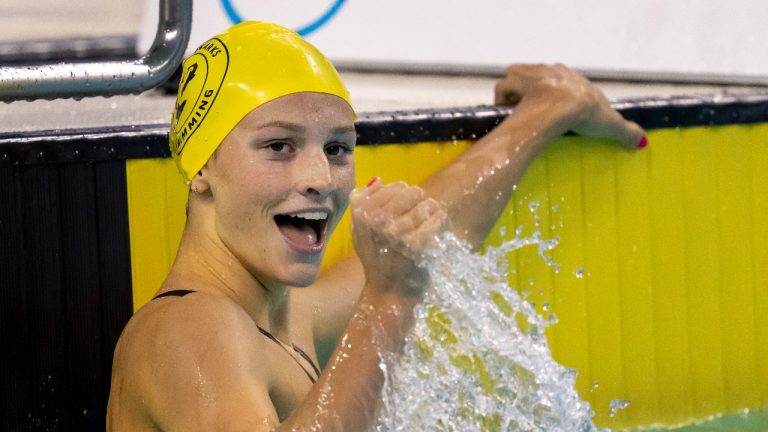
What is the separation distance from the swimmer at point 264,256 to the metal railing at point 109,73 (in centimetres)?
14

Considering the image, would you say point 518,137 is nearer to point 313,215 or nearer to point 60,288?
point 313,215

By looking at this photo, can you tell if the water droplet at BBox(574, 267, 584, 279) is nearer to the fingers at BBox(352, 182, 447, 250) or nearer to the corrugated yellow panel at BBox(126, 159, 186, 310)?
the corrugated yellow panel at BBox(126, 159, 186, 310)

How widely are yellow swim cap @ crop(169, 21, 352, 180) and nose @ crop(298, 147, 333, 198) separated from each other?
0.40 ft

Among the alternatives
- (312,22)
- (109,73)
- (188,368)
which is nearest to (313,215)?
(188,368)

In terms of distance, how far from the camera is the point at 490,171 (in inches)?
91.0

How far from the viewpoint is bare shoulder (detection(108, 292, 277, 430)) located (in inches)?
60.8

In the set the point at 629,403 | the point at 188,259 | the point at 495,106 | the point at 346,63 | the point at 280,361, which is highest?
the point at 346,63

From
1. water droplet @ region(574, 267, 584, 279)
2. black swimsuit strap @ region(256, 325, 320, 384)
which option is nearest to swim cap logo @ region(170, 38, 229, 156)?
black swimsuit strap @ region(256, 325, 320, 384)

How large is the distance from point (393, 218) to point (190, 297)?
0.42 m

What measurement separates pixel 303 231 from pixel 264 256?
7 centimetres

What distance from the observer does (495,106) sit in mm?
2467

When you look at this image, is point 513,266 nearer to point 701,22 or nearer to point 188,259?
point 188,259

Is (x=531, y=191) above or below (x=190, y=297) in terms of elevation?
above

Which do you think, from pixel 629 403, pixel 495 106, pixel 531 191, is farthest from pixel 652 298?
pixel 495 106
